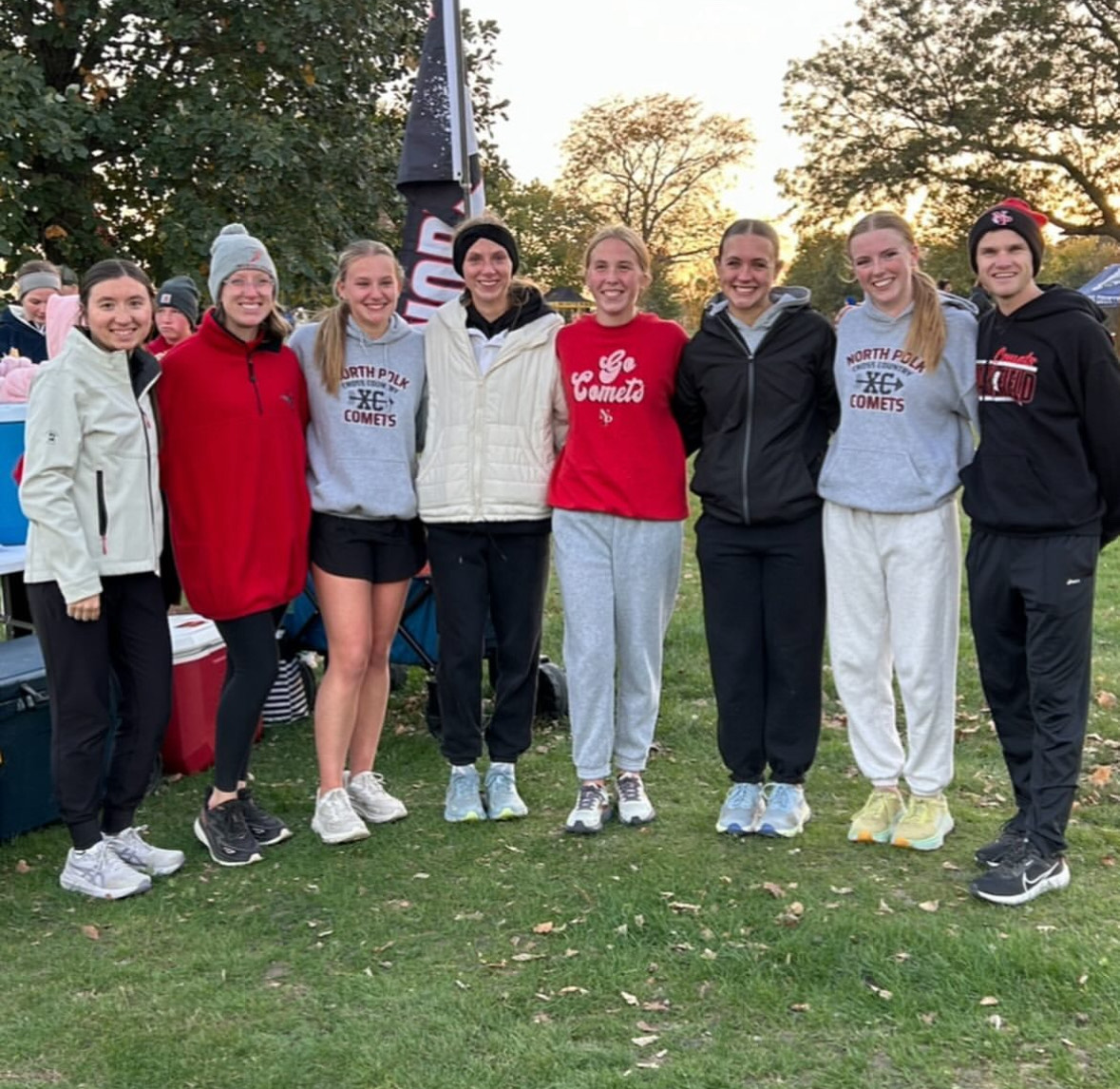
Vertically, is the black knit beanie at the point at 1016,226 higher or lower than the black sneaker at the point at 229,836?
higher

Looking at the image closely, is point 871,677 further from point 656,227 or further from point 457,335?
point 656,227

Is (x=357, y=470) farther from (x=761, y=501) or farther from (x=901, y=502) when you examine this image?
(x=901, y=502)

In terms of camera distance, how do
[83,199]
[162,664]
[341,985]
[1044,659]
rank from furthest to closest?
[83,199] → [162,664] → [1044,659] → [341,985]

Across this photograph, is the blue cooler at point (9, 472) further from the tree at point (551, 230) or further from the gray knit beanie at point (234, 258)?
the tree at point (551, 230)

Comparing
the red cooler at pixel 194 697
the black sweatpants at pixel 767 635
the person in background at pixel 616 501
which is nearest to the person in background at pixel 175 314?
the red cooler at pixel 194 697

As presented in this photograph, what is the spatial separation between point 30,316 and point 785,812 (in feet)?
19.0

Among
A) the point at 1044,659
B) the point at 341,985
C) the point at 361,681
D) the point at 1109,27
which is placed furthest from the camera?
the point at 1109,27

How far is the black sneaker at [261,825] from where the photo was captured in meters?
4.53

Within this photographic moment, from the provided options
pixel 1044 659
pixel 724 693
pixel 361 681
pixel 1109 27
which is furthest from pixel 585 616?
pixel 1109 27

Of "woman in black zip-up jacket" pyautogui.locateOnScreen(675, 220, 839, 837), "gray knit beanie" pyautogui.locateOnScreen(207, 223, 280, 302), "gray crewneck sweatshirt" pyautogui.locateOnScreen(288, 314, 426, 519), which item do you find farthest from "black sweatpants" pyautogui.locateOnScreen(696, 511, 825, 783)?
"gray knit beanie" pyautogui.locateOnScreen(207, 223, 280, 302)

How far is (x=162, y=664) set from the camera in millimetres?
4199

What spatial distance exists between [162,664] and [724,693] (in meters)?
1.92

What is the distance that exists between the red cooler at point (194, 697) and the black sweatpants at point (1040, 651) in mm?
3096

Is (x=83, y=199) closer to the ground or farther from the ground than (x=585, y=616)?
farther from the ground
